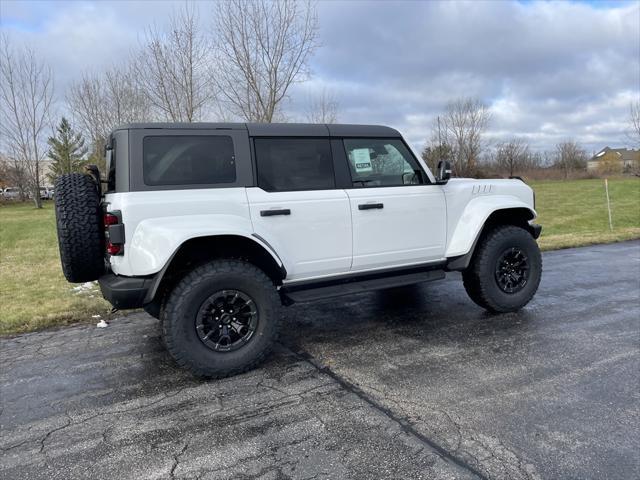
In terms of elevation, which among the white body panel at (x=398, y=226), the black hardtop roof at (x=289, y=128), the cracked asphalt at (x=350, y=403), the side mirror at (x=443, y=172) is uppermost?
the black hardtop roof at (x=289, y=128)

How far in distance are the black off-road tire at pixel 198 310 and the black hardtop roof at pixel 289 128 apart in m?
1.13

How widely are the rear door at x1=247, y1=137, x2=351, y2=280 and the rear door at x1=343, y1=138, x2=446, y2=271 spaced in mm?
167

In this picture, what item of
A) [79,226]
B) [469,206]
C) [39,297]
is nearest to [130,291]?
[79,226]

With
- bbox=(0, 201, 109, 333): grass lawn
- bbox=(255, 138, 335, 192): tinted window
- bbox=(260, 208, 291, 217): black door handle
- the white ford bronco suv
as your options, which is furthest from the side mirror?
bbox=(0, 201, 109, 333): grass lawn

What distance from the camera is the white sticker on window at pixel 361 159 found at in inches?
174

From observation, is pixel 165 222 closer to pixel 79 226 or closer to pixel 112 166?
pixel 79 226

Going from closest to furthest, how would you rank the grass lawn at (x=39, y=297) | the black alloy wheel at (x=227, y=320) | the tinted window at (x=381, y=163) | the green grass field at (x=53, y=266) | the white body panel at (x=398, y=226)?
the black alloy wheel at (x=227, y=320) → the white body panel at (x=398, y=226) → the tinted window at (x=381, y=163) → the grass lawn at (x=39, y=297) → the green grass field at (x=53, y=266)

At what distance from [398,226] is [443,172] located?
0.77 metres

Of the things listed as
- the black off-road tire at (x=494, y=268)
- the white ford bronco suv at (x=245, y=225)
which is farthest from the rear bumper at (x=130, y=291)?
the black off-road tire at (x=494, y=268)

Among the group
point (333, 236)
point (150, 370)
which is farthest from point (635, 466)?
point (150, 370)

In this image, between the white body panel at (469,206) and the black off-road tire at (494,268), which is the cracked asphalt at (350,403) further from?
the white body panel at (469,206)

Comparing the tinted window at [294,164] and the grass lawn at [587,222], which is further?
the grass lawn at [587,222]

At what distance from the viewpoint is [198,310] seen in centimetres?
363

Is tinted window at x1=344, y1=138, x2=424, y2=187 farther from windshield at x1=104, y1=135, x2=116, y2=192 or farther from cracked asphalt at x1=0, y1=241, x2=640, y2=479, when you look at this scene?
windshield at x1=104, y1=135, x2=116, y2=192
